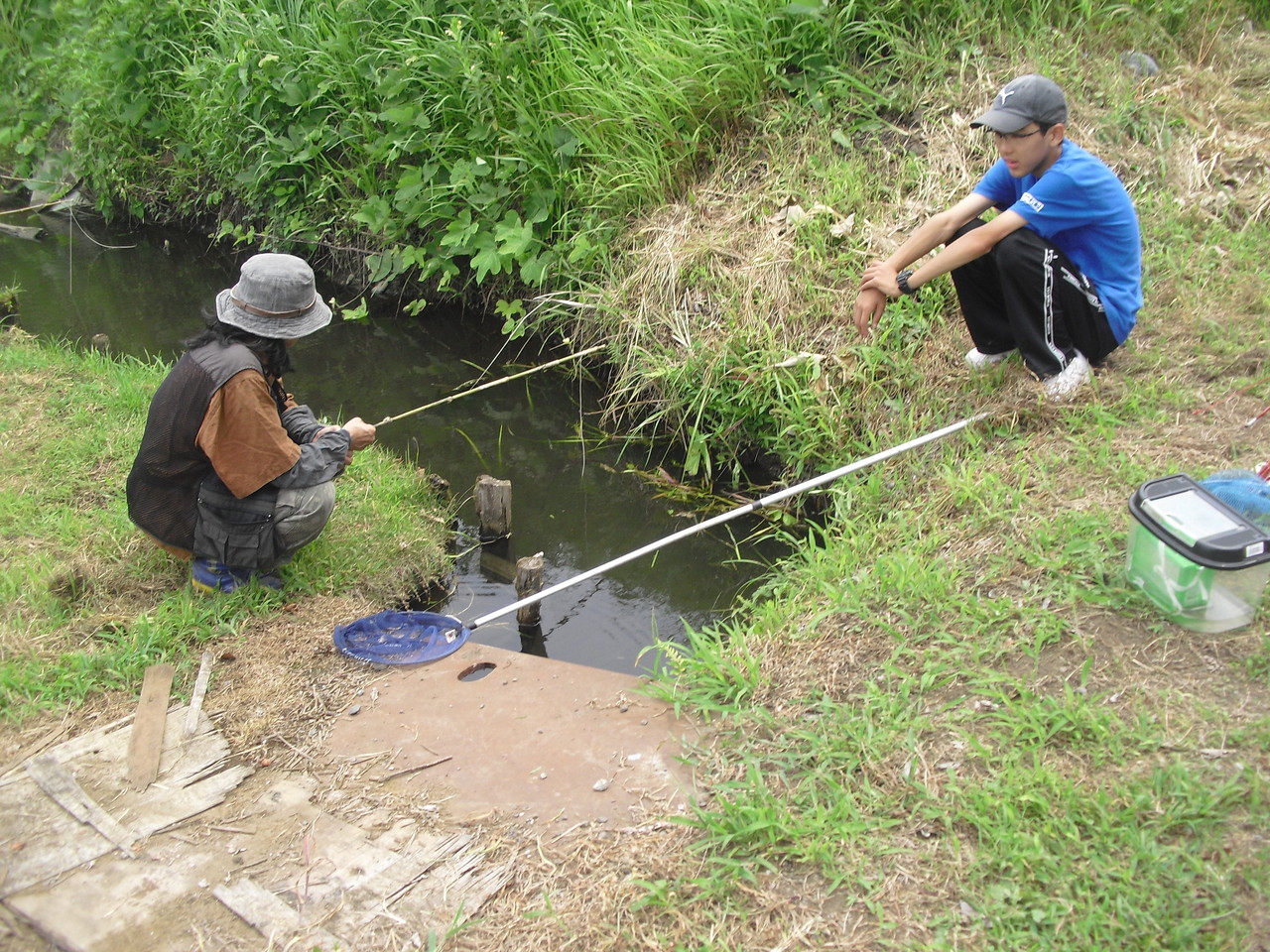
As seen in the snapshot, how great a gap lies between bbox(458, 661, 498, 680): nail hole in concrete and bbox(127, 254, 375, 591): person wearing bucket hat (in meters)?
0.90

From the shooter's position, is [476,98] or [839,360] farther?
[476,98]

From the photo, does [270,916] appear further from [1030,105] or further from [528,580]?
[1030,105]

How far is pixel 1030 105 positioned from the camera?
3.75 metres

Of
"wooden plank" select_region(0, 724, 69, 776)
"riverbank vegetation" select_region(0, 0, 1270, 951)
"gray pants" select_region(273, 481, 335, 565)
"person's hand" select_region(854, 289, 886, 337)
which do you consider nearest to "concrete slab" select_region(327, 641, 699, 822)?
"riverbank vegetation" select_region(0, 0, 1270, 951)

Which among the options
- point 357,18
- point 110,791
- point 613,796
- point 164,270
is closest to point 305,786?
point 110,791

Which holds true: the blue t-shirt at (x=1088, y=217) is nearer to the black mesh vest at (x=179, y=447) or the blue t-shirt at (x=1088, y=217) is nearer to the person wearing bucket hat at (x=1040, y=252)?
the person wearing bucket hat at (x=1040, y=252)

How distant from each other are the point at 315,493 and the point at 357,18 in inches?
189

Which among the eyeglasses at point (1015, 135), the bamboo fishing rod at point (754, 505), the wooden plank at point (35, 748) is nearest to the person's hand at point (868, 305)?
the bamboo fishing rod at point (754, 505)

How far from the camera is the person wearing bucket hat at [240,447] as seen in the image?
11.6 feet

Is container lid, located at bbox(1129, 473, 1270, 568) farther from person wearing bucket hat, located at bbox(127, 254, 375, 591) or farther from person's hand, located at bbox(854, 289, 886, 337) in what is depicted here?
person wearing bucket hat, located at bbox(127, 254, 375, 591)

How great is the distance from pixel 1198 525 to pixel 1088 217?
164 centimetres

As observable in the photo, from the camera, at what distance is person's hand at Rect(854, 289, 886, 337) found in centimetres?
430

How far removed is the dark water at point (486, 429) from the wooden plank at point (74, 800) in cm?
177

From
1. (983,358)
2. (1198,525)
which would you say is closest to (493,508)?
(983,358)
